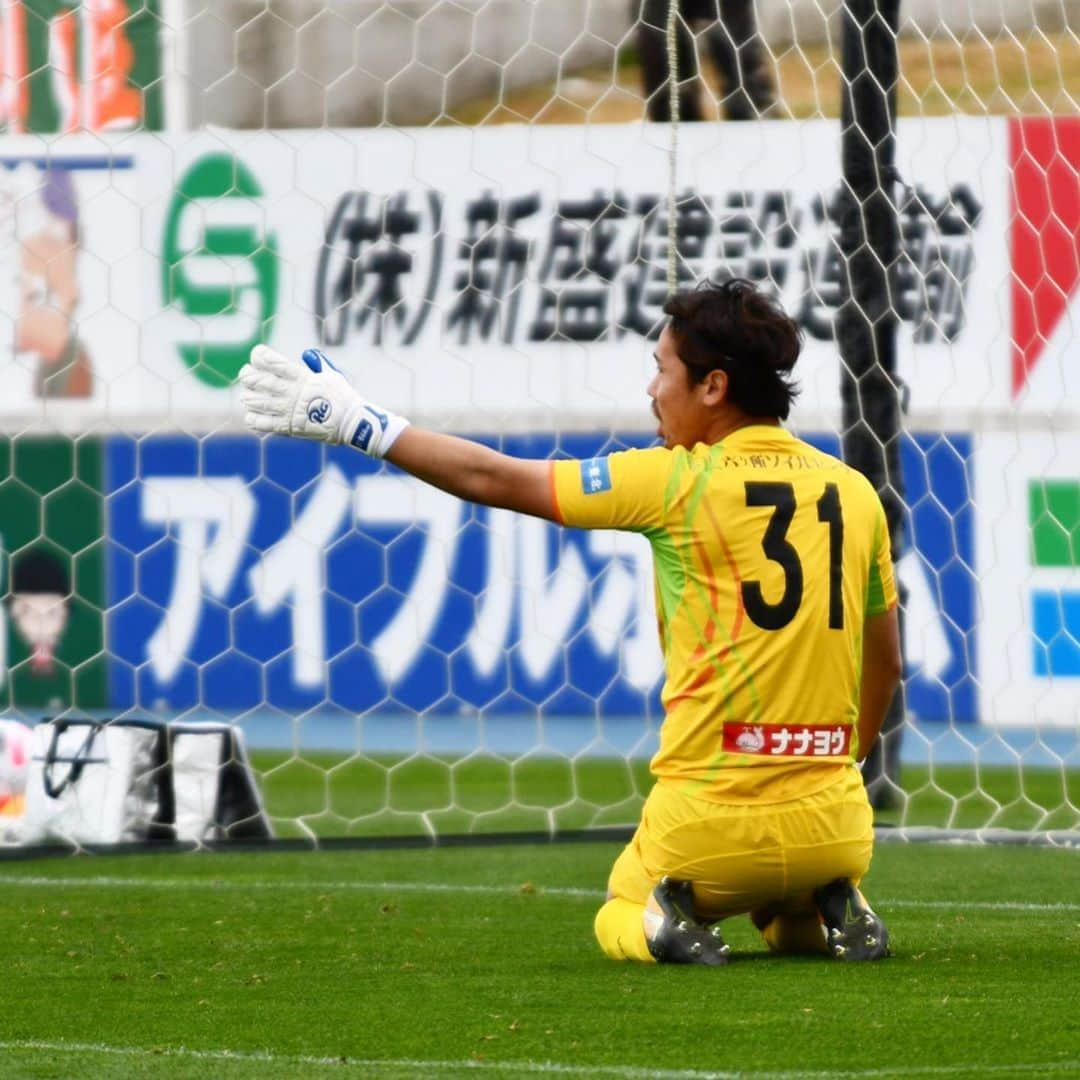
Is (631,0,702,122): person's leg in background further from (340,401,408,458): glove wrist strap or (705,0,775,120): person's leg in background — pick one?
(340,401,408,458): glove wrist strap

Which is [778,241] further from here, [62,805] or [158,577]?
[62,805]

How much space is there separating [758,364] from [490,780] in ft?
16.5

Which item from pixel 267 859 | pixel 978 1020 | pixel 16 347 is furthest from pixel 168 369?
pixel 978 1020

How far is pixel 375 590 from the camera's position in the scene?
10094 millimetres

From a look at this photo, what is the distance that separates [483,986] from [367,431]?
0.92 metres

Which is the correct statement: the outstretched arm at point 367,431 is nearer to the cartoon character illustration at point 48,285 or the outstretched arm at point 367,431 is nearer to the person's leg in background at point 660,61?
the person's leg in background at point 660,61

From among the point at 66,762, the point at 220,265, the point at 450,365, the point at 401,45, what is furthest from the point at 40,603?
the point at 66,762

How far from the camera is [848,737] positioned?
399cm

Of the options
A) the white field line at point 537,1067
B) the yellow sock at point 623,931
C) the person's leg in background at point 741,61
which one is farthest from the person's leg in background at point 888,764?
the white field line at point 537,1067

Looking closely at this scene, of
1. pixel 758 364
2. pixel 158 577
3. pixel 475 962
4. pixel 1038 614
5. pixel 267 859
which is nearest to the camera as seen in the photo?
pixel 758 364

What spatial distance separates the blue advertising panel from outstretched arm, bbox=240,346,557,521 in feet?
19.4

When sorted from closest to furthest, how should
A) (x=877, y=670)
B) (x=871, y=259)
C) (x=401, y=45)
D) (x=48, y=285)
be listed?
(x=877, y=670) → (x=871, y=259) → (x=48, y=285) → (x=401, y=45)

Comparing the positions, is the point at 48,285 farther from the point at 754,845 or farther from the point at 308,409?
the point at 754,845

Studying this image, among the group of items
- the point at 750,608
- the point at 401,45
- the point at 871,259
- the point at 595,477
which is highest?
the point at 401,45
